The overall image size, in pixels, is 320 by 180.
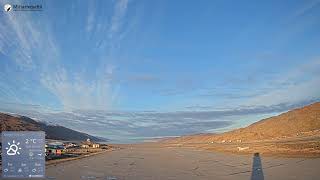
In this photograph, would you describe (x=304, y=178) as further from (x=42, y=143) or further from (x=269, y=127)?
(x=269, y=127)

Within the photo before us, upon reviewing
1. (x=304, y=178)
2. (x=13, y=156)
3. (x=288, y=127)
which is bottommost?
(x=304, y=178)

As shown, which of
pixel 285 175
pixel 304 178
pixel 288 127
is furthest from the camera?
pixel 288 127

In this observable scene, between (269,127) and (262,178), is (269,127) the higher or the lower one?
the higher one

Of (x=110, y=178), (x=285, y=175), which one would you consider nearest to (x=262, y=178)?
(x=285, y=175)

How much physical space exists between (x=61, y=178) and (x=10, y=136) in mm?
14271

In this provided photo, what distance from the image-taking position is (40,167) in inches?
301
